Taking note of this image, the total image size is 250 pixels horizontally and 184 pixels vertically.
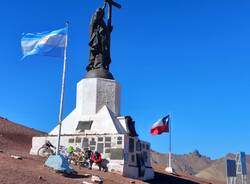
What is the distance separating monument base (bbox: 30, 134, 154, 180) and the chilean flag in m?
5.79

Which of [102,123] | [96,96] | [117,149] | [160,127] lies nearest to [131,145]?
[117,149]

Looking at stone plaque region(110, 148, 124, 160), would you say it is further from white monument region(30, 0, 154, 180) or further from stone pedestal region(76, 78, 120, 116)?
stone pedestal region(76, 78, 120, 116)

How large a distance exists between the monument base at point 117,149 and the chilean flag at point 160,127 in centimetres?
579

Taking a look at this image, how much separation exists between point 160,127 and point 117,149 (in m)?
9.36

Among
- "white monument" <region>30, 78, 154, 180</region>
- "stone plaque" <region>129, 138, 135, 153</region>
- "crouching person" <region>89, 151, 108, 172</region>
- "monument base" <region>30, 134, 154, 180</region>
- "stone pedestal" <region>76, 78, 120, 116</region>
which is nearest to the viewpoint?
"crouching person" <region>89, 151, 108, 172</region>

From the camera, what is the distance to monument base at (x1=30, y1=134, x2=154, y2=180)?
2197 cm

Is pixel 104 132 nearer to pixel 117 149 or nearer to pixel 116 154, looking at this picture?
pixel 117 149

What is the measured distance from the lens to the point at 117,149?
73.0ft

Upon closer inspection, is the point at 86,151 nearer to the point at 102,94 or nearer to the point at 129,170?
the point at 129,170

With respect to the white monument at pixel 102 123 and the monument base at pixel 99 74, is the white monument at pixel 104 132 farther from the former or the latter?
the monument base at pixel 99 74

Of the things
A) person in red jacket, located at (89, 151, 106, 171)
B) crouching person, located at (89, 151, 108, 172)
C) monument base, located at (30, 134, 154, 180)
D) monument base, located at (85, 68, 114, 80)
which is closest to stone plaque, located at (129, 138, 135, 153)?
monument base, located at (30, 134, 154, 180)

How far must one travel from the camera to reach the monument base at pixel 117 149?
72.1ft

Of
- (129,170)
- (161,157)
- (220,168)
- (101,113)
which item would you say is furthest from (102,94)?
(161,157)

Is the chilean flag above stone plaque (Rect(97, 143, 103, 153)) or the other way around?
above
